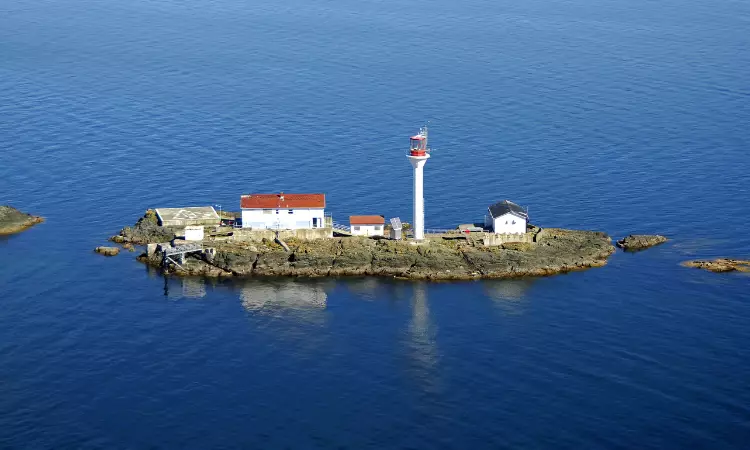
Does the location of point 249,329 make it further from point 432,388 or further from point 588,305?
point 588,305

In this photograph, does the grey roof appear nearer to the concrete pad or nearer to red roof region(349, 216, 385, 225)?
red roof region(349, 216, 385, 225)

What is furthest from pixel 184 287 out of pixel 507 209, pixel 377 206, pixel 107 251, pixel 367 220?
pixel 507 209

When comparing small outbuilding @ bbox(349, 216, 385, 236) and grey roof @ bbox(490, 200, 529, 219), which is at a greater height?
grey roof @ bbox(490, 200, 529, 219)

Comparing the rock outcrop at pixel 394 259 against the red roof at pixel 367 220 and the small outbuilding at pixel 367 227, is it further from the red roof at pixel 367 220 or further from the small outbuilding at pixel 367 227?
the red roof at pixel 367 220

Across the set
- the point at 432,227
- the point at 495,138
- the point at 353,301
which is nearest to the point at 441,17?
the point at 495,138

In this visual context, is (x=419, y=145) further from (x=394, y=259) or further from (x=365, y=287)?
(x=365, y=287)

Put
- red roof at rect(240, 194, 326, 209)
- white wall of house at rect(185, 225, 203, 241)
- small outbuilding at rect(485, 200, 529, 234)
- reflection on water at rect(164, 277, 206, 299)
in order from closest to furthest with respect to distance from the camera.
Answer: reflection on water at rect(164, 277, 206, 299) → white wall of house at rect(185, 225, 203, 241) → small outbuilding at rect(485, 200, 529, 234) → red roof at rect(240, 194, 326, 209)

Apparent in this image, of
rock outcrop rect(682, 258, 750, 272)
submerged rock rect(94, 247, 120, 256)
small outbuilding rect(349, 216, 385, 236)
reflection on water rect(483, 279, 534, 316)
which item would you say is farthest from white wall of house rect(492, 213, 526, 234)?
submerged rock rect(94, 247, 120, 256)
